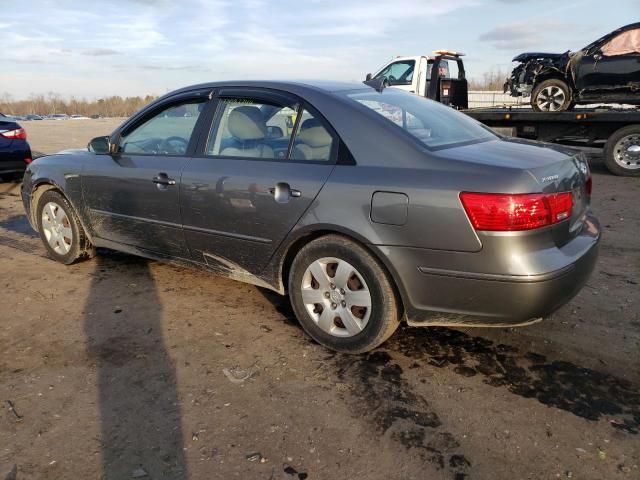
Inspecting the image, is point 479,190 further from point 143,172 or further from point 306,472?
point 143,172

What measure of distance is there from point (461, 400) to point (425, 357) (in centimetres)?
47

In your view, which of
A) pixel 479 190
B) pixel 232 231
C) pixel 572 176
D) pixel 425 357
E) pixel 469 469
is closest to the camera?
pixel 469 469

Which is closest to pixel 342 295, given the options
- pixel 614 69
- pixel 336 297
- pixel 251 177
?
pixel 336 297

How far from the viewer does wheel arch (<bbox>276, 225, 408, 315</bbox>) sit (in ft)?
9.24

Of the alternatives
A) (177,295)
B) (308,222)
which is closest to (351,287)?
(308,222)

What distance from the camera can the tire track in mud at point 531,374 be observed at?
8.34 ft

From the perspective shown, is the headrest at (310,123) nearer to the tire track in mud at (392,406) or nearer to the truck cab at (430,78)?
the tire track in mud at (392,406)

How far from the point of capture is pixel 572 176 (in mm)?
2854

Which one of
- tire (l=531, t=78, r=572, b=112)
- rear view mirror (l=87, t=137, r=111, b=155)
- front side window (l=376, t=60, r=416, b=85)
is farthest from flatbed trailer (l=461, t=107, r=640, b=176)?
rear view mirror (l=87, t=137, r=111, b=155)

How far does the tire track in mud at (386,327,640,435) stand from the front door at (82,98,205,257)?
6.13 ft

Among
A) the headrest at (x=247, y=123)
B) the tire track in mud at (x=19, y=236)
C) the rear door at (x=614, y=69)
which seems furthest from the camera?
the rear door at (x=614, y=69)

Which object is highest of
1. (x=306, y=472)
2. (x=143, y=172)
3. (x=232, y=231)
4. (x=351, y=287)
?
(x=143, y=172)

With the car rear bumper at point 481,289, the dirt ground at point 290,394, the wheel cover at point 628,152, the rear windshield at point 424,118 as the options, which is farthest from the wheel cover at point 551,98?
the car rear bumper at point 481,289

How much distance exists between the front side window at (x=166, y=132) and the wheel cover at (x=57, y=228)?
1.06 m
